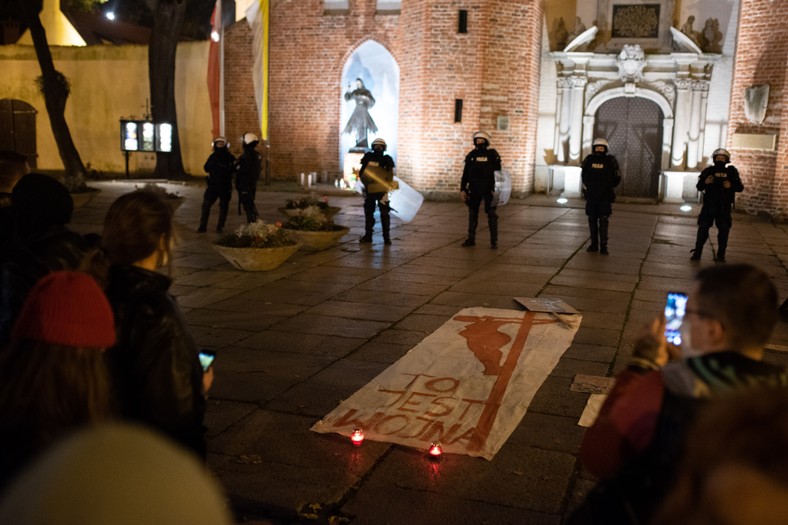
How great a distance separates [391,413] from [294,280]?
481 centimetres

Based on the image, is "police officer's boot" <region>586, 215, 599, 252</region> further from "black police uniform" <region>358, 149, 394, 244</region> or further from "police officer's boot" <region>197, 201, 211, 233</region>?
"police officer's boot" <region>197, 201, 211, 233</region>

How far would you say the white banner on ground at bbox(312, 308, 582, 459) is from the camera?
5004mm

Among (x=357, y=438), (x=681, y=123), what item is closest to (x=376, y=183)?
(x=357, y=438)

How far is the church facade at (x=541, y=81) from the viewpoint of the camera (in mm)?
20703

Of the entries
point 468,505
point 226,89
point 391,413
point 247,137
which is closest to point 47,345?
point 468,505

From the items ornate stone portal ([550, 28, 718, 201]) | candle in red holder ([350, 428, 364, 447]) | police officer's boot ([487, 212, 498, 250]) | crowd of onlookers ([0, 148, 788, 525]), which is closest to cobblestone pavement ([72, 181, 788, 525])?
candle in red holder ([350, 428, 364, 447])

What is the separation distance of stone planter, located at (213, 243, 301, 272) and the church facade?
11.4m

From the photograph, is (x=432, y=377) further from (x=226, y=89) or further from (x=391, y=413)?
(x=226, y=89)

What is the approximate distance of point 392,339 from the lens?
7.27 m

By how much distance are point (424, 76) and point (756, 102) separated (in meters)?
7.84

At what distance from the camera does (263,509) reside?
3988 millimetres

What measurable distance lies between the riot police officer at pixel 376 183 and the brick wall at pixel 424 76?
8.26 m

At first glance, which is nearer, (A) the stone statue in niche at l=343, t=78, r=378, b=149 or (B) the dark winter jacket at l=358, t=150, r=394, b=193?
(B) the dark winter jacket at l=358, t=150, r=394, b=193

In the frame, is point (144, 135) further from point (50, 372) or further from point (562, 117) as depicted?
point (50, 372)
